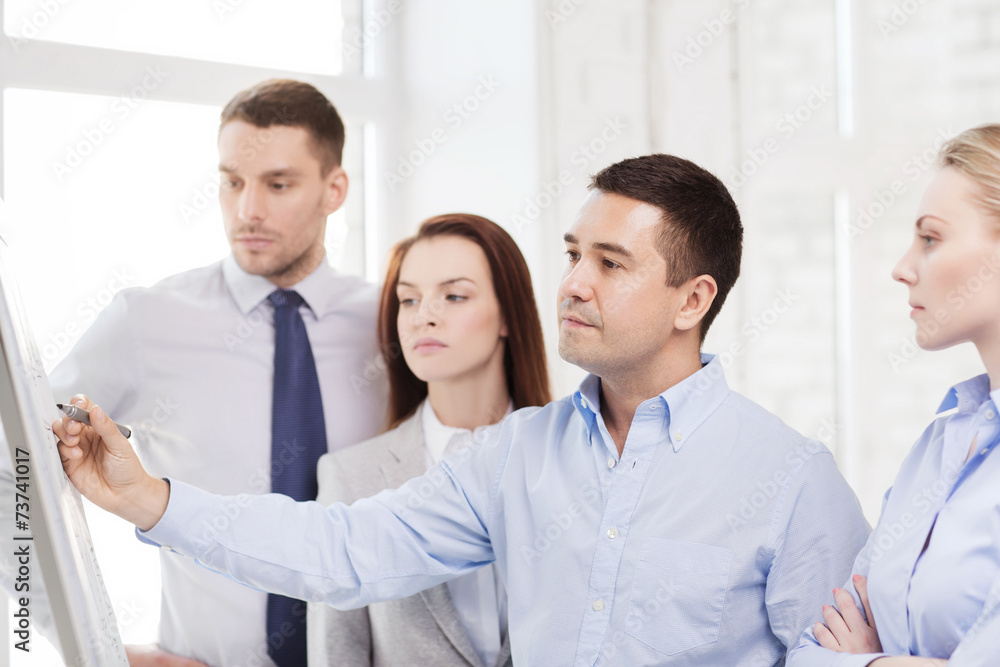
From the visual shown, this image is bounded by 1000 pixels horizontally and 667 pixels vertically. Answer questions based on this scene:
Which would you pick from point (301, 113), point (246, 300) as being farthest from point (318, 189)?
point (246, 300)

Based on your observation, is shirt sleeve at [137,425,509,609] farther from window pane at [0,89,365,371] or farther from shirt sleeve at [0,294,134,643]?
window pane at [0,89,365,371]

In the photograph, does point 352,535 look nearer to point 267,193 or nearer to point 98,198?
point 267,193

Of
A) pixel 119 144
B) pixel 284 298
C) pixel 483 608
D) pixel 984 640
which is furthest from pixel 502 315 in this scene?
pixel 984 640

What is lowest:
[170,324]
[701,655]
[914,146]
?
[701,655]

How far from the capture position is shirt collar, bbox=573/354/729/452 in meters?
1.38

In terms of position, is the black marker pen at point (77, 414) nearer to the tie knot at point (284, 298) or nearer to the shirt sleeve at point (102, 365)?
the shirt sleeve at point (102, 365)

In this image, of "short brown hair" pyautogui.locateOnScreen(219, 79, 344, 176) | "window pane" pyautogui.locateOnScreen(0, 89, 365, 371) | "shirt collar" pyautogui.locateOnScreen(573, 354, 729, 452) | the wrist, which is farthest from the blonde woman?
"window pane" pyautogui.locateOnScreen(0, 89, 365, 371)

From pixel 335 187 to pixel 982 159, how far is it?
1.21 meters

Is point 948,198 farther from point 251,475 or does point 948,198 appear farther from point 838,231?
point 838,231

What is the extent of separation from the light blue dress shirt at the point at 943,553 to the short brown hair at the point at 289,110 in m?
1.23

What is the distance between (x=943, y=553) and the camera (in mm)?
1068

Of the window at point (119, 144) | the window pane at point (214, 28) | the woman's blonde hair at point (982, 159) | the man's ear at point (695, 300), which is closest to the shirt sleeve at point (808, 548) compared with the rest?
the man's ear at point (695, 300)

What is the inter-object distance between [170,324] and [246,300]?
0.50 ft

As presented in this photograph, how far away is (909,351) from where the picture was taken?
3.18m
